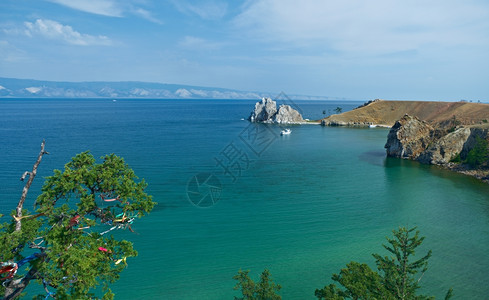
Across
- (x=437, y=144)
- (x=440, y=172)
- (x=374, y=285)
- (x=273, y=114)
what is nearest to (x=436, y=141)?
(x=437, y=144)

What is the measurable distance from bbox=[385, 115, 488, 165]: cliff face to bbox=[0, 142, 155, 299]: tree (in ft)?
237

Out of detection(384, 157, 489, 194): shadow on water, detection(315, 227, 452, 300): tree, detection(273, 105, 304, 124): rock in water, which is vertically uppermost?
detection(273, 105, 304, 124): rock in water

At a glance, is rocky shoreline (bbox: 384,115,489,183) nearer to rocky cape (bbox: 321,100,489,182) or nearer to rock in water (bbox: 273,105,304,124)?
rocky cape (bbox: 321,100,489,182)

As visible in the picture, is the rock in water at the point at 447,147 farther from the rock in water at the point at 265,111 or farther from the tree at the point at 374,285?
the rock in water at the point at 265,111

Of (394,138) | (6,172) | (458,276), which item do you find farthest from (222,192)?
(394,138)

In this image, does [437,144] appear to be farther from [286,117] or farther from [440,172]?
[286,117]

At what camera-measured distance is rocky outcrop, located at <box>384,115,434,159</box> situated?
74812mm

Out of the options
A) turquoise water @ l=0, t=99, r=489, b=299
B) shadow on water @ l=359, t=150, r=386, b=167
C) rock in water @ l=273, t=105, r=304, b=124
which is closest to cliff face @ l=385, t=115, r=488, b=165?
shadow on water @ l=359, t=150, r=386, b=167

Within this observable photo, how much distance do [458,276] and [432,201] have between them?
21.0 m

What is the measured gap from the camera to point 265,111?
169875 mm

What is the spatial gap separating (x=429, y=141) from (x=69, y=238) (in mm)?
82499

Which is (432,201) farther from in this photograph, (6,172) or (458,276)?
(6,172)

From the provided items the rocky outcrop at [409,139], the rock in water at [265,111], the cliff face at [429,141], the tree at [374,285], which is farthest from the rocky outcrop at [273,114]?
the tree at [374,285]

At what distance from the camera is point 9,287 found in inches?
467
